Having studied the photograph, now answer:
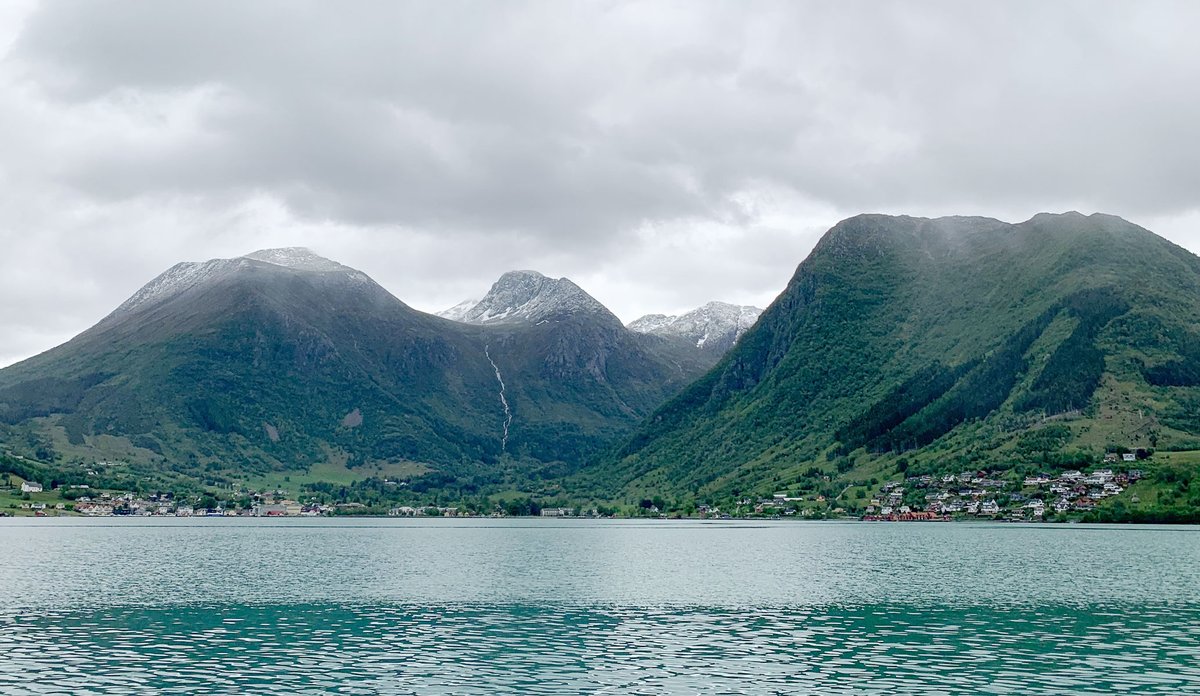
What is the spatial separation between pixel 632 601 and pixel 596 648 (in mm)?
30350

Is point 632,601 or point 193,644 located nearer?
point 193,644

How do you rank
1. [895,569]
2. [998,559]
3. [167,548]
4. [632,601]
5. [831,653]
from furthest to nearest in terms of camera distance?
[167,548], [998,559], [895,569], [632,601], [831,653]

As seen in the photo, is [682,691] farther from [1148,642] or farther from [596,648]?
[1148,642]

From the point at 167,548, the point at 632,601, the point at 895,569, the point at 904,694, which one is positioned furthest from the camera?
the point at 167,548

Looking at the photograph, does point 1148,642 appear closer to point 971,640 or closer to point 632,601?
point 971,640

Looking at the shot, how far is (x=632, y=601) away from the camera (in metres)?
102

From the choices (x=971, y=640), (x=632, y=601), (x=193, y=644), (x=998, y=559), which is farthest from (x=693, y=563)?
(x=193, y=644)

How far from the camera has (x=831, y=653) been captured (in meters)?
69.6

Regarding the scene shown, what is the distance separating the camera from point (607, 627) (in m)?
83.0

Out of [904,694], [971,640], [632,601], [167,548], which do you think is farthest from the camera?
[167,548]

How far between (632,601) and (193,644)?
41.6 metres

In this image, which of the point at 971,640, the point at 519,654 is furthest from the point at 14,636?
the point at 971,640

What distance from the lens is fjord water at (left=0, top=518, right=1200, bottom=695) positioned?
60.2m

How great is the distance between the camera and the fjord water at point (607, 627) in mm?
60219
